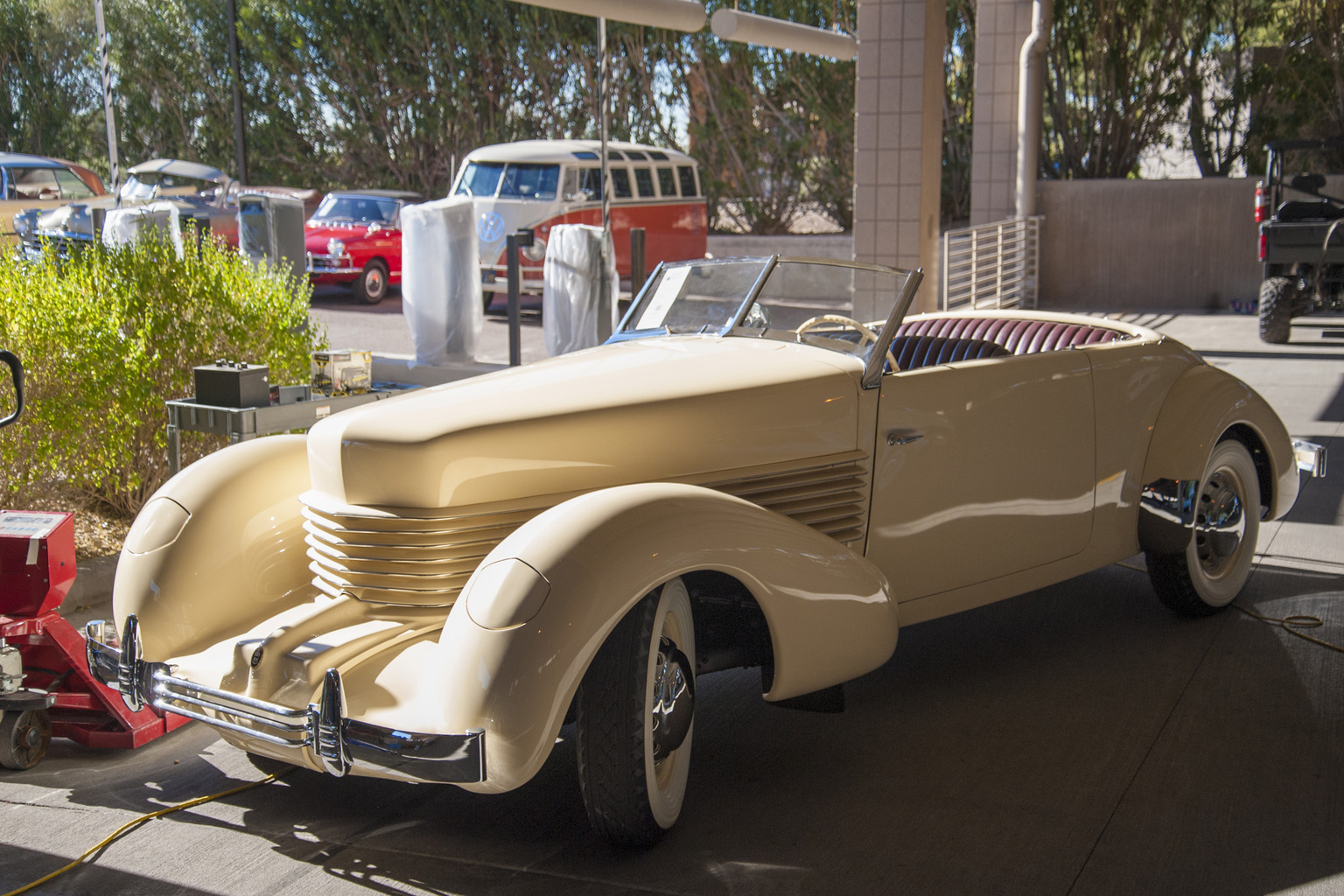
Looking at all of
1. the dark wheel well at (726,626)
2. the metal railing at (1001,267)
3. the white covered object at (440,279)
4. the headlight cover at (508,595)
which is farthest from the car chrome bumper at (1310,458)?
the metal railing at (1001,267)

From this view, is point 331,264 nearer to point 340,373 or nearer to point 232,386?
point 340,373

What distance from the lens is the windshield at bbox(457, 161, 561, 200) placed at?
646 inches

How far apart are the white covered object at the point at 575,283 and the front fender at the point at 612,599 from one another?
310 inches

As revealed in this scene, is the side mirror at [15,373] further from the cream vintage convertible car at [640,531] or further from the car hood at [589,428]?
the car hood at [589,428]

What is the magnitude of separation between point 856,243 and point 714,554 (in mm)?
10139

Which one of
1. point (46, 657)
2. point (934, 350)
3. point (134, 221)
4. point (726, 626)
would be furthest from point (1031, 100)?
point (46, 657)

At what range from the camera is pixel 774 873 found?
3123 mm

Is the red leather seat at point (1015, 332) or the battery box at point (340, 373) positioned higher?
the red leather seat at point (1015, 332)

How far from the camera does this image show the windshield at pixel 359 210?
18250 mm

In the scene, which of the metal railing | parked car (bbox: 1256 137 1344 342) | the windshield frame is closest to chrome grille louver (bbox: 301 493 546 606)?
the windshield frame

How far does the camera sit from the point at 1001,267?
16.8 m

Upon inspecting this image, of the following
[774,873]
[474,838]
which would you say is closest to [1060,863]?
[774,873]

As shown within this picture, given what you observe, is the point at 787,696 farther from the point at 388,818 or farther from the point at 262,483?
the point at 262,483

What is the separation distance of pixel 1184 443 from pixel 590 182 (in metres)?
13.0
